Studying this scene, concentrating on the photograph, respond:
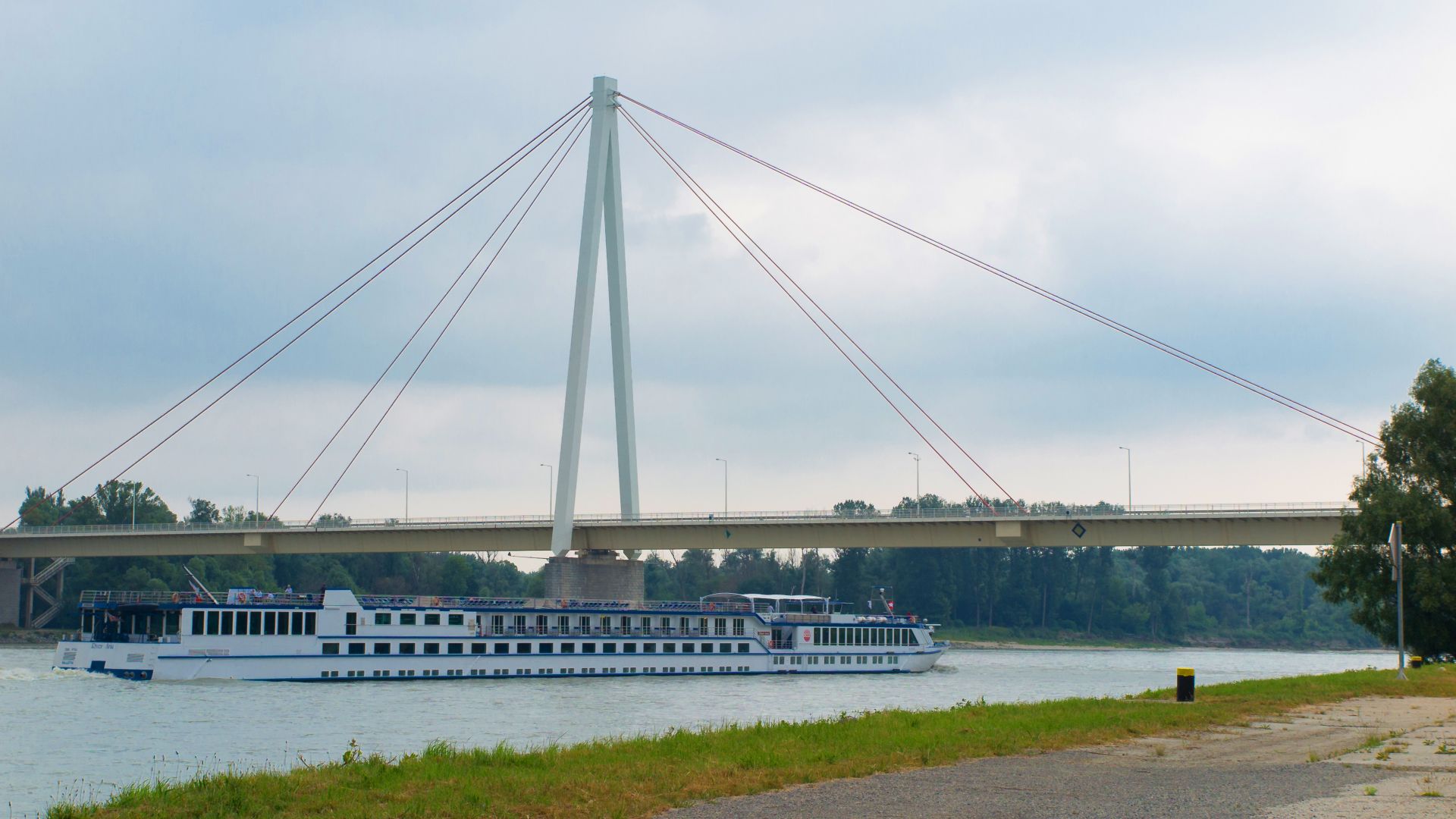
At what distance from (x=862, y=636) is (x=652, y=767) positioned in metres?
54.5

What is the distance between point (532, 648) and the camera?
204ft

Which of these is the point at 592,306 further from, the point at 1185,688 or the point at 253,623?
the point at 1185,688

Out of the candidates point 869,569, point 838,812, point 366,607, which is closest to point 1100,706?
point 838,812

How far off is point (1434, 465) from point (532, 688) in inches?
1312

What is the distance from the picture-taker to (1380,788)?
15.0 metres

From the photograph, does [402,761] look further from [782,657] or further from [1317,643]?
[1317,643]

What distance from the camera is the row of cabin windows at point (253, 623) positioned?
53.7 meters

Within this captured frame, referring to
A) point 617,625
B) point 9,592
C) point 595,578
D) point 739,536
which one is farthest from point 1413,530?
point 9,592

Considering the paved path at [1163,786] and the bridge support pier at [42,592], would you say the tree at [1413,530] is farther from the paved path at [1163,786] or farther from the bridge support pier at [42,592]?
the bridge support pier at [42,592]

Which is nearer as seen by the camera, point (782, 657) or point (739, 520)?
point (782, 657)

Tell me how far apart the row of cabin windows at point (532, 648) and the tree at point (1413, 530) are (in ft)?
99.4

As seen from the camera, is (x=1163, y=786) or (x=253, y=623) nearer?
(x=1163, y=786)

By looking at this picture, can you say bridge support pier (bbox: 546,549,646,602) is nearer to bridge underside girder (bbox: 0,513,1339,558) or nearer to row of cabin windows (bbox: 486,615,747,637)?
bridge underside girder (bbox: 0,513,1339,558)

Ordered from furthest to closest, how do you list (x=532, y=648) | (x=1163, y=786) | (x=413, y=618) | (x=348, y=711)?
(x=532, y=648) < (x=413, y=618) < (x=348, y=711) < (x=1163, y=786)
